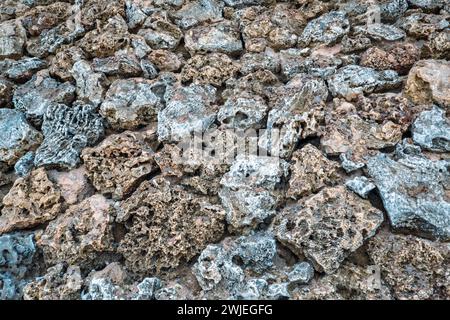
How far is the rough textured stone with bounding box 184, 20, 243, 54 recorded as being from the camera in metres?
2.18

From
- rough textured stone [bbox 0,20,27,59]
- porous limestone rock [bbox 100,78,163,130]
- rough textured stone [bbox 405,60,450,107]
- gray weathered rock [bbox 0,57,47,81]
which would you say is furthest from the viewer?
rough textured stone [bbox 0,20,27,59]

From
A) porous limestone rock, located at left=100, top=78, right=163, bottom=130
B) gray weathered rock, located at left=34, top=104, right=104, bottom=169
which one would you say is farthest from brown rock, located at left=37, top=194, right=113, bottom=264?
porous limestone rock, located at left=100, top=78, right=163, bottom=130

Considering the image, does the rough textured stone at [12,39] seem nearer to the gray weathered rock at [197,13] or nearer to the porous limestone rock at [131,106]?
the porous limestone rock at [131,106]

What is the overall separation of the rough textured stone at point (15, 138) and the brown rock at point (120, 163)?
1.12 ft

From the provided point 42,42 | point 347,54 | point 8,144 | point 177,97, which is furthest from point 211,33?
point 8,144

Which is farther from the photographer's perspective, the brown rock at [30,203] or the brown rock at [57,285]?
the brown rock at [30,203]

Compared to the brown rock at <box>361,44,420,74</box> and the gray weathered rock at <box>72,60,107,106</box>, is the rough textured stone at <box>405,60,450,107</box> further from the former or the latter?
the gray weathered rock at <box>72,60,107,106</box>

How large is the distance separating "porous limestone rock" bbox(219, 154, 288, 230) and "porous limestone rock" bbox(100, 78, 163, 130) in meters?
0.54

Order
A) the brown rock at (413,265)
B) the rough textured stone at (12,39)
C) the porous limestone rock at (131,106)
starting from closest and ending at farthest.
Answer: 1. the brown rock at (413,265)
2. the porous limestone rock at (131,106)
3. the rough textured stone at (12,39)

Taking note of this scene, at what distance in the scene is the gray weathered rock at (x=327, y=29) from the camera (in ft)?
6.89

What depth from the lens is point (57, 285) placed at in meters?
→ 1.60

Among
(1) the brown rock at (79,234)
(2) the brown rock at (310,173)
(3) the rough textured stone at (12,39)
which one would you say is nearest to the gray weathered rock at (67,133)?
(1) the brown rock at (79,234)

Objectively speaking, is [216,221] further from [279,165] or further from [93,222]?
[93,222]

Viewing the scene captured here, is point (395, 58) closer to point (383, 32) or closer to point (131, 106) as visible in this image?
point (383, 32)
